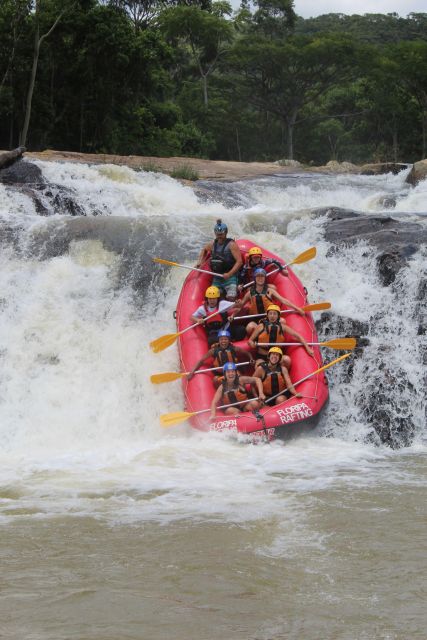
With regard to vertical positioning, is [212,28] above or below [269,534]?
above

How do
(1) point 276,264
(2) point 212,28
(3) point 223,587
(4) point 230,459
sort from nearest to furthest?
(3) point 223,587
(4) point 230,459
(1) point 276,264
(2) point 212,28

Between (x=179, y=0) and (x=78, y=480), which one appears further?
(x=179, y=0)

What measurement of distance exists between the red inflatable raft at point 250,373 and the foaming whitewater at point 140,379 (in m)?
0.18

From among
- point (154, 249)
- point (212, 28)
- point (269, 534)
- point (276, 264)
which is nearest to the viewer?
point (269, 534)

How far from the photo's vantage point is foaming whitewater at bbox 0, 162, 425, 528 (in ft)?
16.6

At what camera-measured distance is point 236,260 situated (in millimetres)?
8281

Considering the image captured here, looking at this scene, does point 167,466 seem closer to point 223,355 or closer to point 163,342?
point 223,355

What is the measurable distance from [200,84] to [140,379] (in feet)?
85.8

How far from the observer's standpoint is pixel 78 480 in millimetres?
5340

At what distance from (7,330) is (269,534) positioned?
4681 millimetres

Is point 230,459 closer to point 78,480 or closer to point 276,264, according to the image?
point 78,480

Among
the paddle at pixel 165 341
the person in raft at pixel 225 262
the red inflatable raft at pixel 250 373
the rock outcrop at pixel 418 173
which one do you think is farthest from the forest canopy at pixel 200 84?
the paddle at pixel 165 341

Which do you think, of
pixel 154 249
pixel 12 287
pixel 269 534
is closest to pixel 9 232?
pixel 12 287

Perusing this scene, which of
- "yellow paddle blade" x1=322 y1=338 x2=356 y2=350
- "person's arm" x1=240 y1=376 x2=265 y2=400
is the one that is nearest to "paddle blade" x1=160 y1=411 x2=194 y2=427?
"person's arm" x1=240 y1=376 x2=265 y2=400
